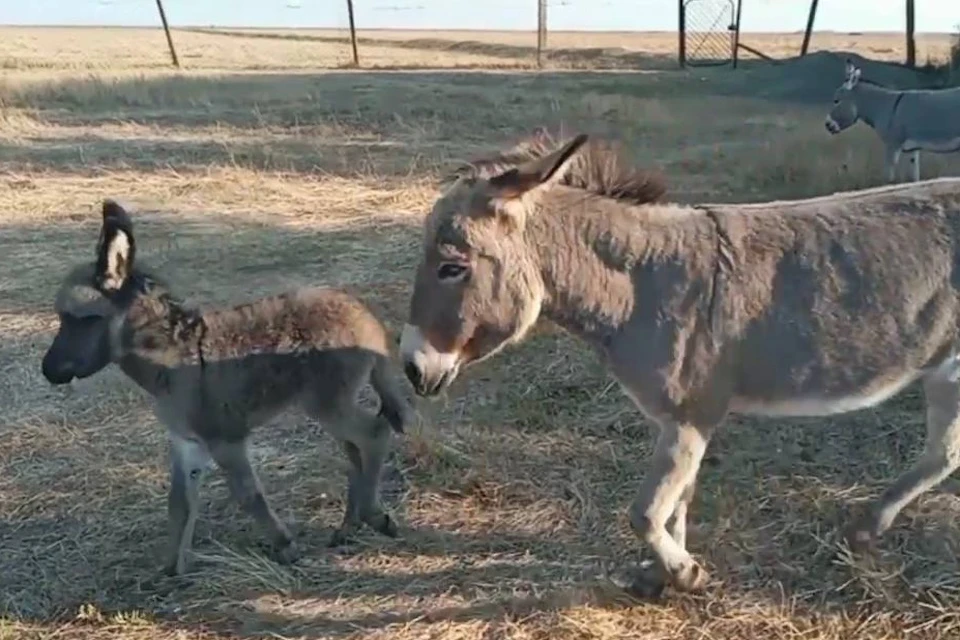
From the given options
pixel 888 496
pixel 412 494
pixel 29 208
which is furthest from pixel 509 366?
pixel 29 208

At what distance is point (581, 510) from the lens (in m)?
4.34

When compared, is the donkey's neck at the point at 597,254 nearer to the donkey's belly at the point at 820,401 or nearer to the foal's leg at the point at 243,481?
the donkey's belly at the point at 820,401

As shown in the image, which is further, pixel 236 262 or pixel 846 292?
pixel 236 262

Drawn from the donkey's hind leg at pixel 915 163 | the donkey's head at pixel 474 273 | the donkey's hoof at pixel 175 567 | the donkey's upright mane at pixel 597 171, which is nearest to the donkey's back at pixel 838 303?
the donkey's upright mane at pixel 597 171

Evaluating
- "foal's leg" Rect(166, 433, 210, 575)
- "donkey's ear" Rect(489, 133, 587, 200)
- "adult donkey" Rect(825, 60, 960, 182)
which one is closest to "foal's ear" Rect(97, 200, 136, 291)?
"foal's leg" Rect(166, 433, 210, 575)

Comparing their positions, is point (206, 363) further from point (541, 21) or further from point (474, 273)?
point (541, 21)

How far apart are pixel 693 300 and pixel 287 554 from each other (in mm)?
1814

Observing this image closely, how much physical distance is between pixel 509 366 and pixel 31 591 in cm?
275

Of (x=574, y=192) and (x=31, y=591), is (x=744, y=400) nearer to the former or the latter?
(x=574, y=192)

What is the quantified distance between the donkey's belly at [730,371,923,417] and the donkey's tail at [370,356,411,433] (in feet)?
4.39

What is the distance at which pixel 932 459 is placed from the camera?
3.80 m

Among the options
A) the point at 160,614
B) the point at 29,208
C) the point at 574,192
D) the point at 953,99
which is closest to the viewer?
the point at 574,192

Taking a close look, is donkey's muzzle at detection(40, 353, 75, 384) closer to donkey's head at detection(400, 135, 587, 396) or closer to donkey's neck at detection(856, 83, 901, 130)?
donkey's head at detection(400, 135, 587, 396)

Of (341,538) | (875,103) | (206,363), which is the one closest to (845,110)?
(875,103)
